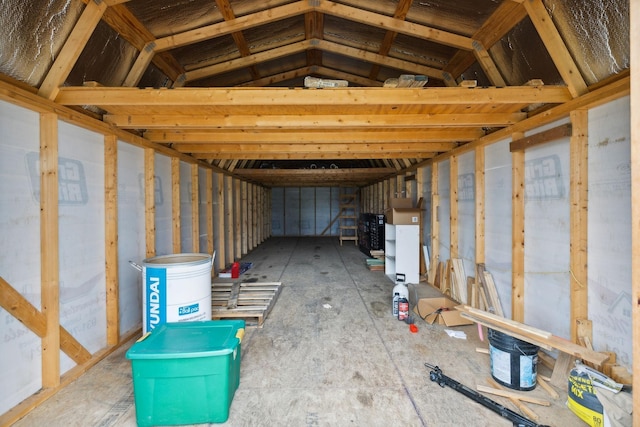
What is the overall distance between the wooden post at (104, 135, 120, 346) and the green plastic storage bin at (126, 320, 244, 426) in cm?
133

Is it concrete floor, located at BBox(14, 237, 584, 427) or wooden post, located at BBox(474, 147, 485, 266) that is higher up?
wooden post, located at BBox(474, 147, 485, 266)

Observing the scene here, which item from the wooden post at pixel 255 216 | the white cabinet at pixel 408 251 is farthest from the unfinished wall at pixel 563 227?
the wooden post at pixel 255 216

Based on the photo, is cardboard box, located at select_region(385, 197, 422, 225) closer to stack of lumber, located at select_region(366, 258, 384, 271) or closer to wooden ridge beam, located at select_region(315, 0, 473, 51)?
stack of lumber, located at select_region(366, 258, 384, 271)

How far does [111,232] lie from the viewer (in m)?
2.88

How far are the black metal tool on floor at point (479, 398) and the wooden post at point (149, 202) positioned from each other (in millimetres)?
3299

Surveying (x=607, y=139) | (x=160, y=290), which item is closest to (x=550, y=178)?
(x=607, y=139)

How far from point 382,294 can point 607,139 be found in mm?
3404

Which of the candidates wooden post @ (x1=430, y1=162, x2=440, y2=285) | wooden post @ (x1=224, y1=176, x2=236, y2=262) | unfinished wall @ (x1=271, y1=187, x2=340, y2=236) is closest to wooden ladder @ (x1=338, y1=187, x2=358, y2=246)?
unfinished wall @ (x1=271, y1=187, x2=340, y2=236)

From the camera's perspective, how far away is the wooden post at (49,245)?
2.17m

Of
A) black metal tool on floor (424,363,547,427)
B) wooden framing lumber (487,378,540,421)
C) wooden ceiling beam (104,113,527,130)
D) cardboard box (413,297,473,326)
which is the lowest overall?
wooden framing lumber (487,378,540,421)

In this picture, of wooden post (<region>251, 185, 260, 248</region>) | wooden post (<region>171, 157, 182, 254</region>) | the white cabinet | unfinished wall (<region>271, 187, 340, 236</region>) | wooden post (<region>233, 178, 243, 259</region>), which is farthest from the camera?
unfinished wall (<region>271, 187, 340, 236</region>)

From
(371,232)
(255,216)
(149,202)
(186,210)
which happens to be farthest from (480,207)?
(255,216)

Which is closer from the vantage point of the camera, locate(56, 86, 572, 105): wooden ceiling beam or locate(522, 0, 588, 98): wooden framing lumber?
locate(522, 0, 588, 98): wooden framing lumber

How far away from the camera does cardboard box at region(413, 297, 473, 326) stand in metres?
3.52
